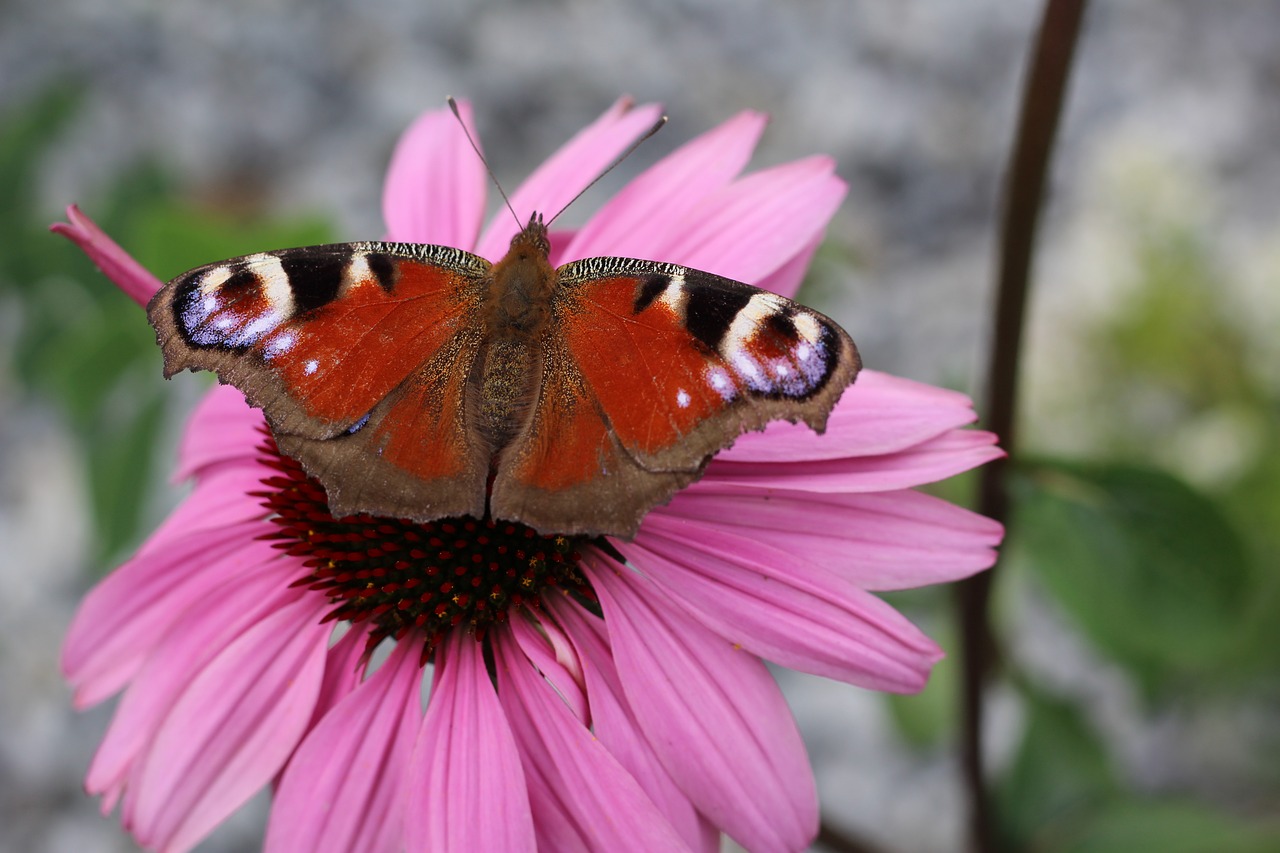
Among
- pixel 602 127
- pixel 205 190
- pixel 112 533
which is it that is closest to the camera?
pixel 602 127

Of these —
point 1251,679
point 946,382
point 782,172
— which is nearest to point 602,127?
point 782,172

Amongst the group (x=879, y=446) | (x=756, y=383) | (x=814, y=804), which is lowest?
(x=814, y=804)

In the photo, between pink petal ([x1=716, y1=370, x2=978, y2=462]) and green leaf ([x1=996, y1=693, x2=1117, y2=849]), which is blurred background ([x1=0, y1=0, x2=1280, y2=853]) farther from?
pink petal ([x1=716, y1=370, x2=978, y2=462])

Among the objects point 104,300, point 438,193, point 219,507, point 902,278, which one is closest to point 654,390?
point 438,193

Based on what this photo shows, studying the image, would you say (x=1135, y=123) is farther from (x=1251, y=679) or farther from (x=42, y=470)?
(x=42, y=470)

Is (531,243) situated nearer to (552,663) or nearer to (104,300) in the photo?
(552,663)

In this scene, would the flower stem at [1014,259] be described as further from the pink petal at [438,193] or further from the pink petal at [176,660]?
the pink petal at [176,660]

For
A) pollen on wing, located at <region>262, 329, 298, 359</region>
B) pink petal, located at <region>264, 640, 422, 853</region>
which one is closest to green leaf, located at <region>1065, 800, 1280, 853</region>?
pink petal, located at <region>264, 640, 422, 853</region>
